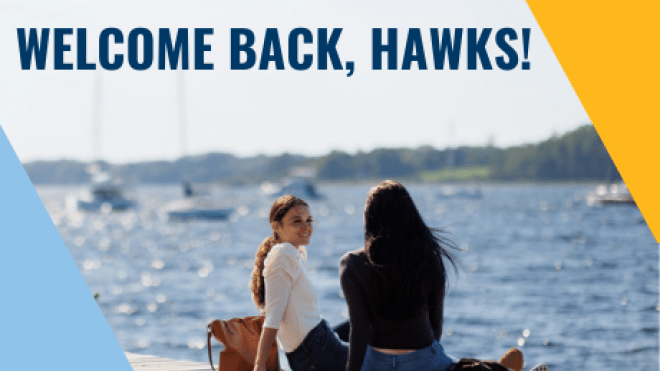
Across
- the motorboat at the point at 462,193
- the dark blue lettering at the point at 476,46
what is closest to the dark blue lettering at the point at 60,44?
the dark blue lettering at the point at 476,46

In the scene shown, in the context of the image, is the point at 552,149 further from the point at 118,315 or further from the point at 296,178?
the point at 118,315

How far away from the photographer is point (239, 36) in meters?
8.35

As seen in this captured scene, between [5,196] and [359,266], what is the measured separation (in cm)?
356

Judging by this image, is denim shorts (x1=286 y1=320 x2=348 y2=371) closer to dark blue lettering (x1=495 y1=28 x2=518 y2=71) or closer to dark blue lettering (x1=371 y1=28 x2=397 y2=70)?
dark blue lettering (x1=371 y1=28 x2=397 y2=70)

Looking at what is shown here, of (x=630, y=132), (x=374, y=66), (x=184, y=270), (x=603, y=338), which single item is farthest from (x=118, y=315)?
(x=630, y=132)

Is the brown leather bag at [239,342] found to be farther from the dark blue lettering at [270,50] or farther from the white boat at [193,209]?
the white boat at [193,209]

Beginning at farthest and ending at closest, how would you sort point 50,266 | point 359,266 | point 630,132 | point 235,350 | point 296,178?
point 296,178, point 630,132, point 50,266, point 235,350, point 359,266

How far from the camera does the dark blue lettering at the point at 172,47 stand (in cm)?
820

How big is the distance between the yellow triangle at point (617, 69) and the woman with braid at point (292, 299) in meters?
5.01

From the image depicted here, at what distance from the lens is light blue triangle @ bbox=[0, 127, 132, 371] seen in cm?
517

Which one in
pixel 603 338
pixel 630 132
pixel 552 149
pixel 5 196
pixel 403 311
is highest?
pixel 552 149

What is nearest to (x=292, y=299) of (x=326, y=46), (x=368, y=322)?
(x=368, y=322)

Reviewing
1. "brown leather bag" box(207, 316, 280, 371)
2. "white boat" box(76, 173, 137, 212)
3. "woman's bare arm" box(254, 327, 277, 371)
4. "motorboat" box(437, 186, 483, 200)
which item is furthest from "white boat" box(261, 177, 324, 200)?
"woman's bare arm" box(254, 327, 277, 371)

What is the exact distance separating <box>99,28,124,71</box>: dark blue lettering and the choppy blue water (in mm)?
4573
